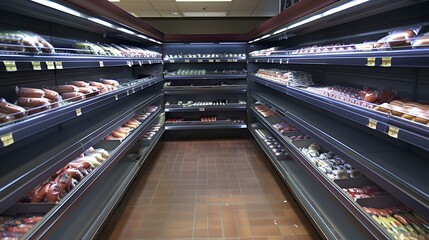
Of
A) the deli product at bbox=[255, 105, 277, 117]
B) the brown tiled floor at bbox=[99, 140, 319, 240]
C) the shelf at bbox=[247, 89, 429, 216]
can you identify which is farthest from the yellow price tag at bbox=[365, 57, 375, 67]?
the deli product at bbox=[255, 105, 277, 117]

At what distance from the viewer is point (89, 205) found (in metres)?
2.69

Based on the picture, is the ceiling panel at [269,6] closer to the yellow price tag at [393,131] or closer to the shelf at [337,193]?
the shelf at [337,193]

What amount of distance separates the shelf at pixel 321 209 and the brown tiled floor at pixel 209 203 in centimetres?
32

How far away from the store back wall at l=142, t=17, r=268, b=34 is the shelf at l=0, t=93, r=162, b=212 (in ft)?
16.2

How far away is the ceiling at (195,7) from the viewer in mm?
6133

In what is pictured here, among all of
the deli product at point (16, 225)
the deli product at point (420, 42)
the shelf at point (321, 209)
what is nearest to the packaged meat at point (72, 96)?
the deli product at point (16, 225)

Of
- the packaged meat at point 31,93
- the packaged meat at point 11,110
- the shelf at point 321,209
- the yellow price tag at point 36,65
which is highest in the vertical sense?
the yellow price tag at point 36,65

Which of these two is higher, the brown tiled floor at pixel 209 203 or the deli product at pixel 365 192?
the deli product at pixel 365 192

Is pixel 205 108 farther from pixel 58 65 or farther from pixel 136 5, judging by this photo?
pixel 58 65

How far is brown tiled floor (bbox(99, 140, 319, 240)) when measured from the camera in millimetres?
2906

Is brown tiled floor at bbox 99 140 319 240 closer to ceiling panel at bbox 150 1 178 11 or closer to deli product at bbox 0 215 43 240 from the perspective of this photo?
deli product at bbox 0 215 43 240

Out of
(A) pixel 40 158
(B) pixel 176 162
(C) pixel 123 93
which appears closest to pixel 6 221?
(A) pixel 40 158

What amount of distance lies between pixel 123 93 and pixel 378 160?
2.64 metres

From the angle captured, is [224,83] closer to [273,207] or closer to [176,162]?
[176,162]
